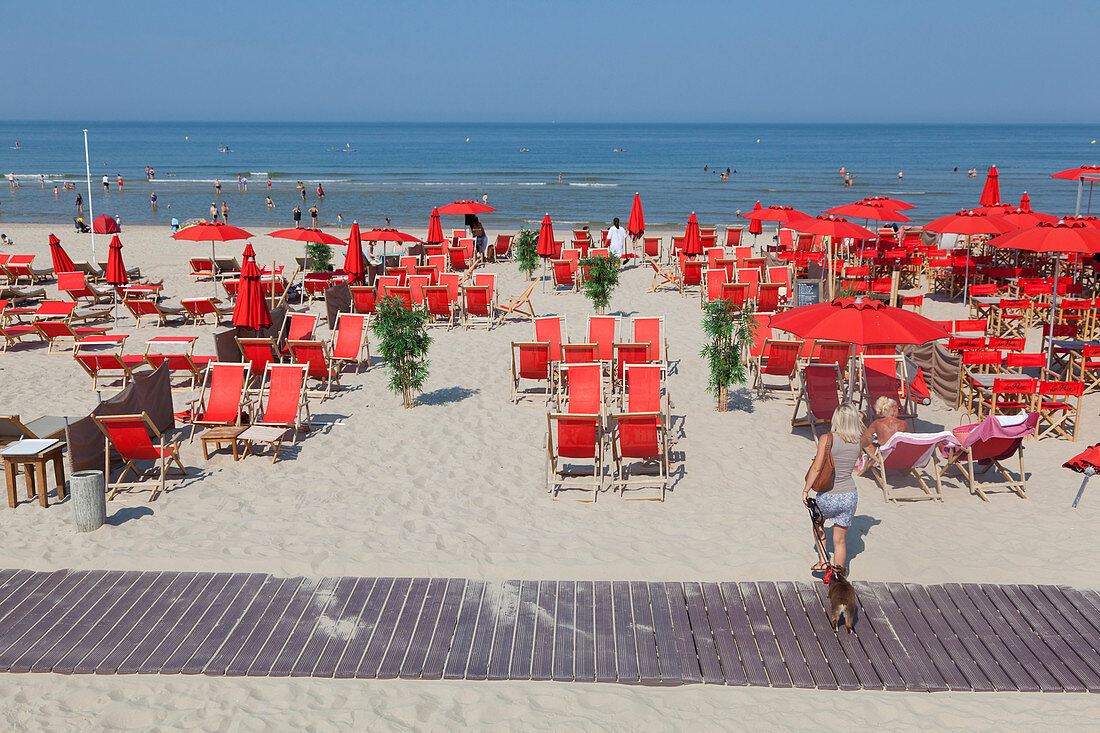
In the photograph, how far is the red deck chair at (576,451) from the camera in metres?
6.57

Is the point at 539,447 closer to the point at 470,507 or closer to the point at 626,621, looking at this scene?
the point at 470,507

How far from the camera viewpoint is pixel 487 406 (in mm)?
8914

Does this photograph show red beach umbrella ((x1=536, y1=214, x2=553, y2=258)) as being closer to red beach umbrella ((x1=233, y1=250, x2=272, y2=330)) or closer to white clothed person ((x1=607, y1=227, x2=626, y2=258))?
white clothed person ((x1=607, y1=227, x2=626, y2=258))

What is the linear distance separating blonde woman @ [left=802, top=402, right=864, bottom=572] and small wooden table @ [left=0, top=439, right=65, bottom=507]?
561 cm

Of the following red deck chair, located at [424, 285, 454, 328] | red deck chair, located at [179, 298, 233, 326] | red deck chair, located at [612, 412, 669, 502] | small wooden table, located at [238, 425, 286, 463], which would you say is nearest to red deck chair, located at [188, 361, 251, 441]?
small wooden table, located at [238, 425, 286, 463]

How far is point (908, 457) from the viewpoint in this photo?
21.2ft

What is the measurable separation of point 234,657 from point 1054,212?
126 ft

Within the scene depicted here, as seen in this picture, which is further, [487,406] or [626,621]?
[487,406]

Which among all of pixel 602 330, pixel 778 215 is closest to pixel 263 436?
pixel 602 330

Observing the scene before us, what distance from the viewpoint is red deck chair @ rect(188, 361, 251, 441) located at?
7.87 meters

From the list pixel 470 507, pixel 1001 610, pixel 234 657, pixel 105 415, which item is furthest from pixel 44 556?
pixel 1001 610

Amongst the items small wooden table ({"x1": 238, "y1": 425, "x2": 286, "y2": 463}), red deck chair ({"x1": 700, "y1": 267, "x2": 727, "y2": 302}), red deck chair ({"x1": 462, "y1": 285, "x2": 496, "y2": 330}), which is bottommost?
small wooden table ({"x1": 238, "y1": 425, "x2": 286, "y2": 463})

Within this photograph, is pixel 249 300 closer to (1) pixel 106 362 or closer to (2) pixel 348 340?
(2) pixel 348 340

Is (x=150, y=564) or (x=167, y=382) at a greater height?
(x=167, y=382)
